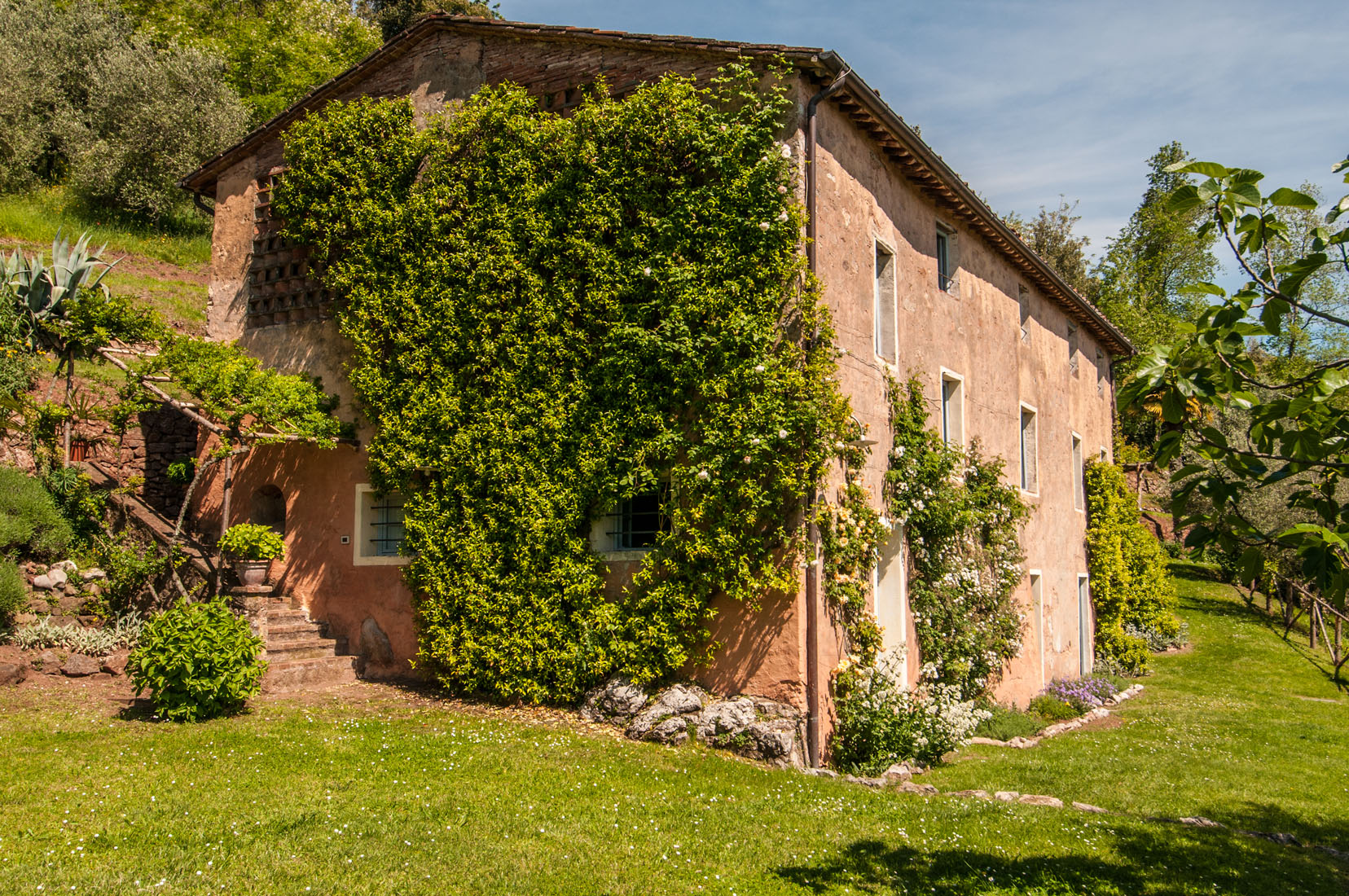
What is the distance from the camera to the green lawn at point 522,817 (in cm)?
588

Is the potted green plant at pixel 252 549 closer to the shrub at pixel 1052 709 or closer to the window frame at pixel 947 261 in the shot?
the window frame at pixel 947 261

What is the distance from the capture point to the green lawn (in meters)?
5.88

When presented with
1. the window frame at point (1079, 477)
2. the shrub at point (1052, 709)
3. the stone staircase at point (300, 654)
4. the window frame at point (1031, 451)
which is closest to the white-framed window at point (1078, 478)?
the window frame at point (1079, 477)

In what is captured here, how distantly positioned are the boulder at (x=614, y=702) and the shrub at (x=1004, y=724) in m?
5.22

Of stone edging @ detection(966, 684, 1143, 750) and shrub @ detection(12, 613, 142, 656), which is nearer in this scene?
shrub @ detection(12, 613, 142, 656)

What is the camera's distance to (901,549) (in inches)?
459

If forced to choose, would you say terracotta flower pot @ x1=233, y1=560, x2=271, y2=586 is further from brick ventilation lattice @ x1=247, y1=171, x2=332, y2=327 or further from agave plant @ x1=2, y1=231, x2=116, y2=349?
agave plant @ x1=2, y1=231, x2=116, y2=349

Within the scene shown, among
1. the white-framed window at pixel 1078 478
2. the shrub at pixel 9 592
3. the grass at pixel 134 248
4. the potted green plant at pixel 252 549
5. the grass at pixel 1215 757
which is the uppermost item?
the grass at pixel 134 248

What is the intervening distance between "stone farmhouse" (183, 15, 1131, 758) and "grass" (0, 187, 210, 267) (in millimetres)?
12184

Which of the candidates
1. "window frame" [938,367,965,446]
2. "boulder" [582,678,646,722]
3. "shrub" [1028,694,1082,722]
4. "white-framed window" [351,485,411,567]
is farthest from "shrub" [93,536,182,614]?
"shrub" [1028,694,1082,722]

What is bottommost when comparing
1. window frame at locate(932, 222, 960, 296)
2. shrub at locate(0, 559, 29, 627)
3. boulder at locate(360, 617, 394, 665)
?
boulder at locate(360, 617, 394, 665)

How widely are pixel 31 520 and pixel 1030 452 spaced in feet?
51.0

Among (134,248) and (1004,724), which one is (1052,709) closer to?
(1004,724)

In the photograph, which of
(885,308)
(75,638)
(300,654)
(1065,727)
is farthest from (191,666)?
(1065,727)
